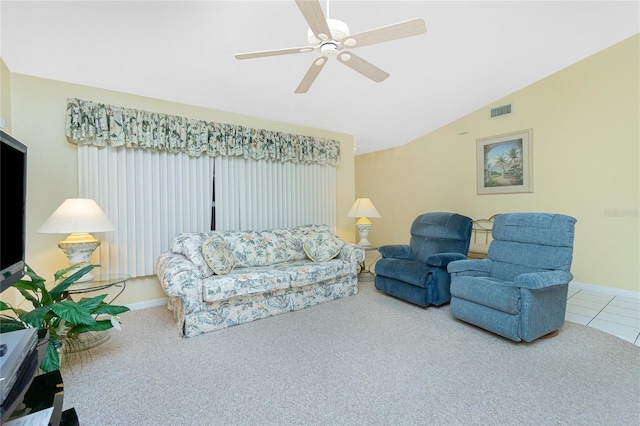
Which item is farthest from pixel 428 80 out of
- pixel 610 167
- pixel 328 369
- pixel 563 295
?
pixel 328 369

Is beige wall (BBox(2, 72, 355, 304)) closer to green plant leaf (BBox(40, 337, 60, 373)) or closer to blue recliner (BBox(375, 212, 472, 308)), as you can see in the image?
green plant leaf (BBox(40, 337, 60, 373))

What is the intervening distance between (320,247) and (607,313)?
306 cm

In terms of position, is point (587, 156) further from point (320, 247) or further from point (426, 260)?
point (320, 247)

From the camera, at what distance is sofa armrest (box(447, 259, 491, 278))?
2.99 m

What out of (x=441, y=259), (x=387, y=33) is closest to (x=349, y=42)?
(x=387, y=33)

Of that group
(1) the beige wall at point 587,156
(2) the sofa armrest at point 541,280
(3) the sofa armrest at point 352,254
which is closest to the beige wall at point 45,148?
(3) the sofa armrest at point 352,254

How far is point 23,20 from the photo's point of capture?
231cm

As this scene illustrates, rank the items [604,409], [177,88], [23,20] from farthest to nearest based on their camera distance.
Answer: [177,88]
[23,20]
[604,409]

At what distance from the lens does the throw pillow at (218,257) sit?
3.02 m

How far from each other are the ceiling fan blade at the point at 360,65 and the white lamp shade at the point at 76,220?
2.37 m

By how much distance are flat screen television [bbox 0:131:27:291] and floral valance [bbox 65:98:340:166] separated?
2108mm

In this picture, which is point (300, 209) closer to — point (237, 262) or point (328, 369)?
point (237, 262)

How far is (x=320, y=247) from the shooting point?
3867 mm

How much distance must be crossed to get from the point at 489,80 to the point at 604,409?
387cm
